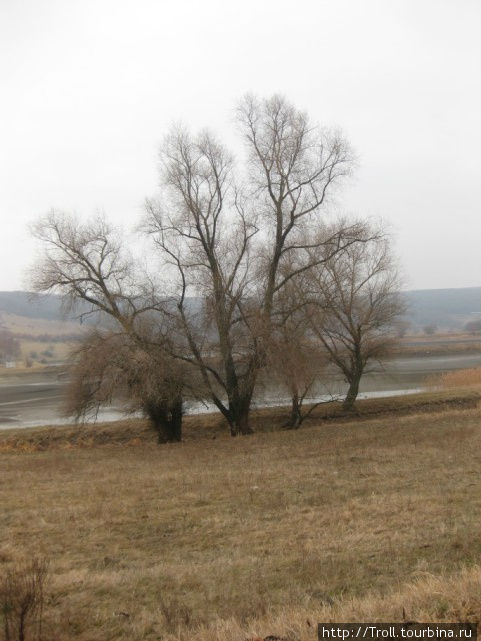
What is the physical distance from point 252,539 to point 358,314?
910 inches

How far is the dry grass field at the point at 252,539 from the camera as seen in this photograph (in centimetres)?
466

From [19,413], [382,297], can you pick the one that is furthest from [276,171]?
[19,413]

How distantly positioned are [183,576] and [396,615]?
2641 millimetres

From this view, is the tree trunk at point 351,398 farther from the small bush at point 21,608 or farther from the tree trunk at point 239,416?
the small bush at point 21,608

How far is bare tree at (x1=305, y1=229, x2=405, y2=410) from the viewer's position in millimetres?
28075

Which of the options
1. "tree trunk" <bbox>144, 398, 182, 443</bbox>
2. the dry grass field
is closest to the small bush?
the dry grass field

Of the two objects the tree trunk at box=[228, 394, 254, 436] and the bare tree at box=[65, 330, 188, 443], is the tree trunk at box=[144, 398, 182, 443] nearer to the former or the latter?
the bare tree at box=[65, 330, 188, 443]

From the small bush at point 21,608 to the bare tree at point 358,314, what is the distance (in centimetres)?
2323

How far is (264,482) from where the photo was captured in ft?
36.7

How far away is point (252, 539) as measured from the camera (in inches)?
293

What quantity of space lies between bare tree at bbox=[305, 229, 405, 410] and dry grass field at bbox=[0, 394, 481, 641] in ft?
43.1

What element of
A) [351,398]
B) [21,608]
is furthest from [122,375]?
[21,608]

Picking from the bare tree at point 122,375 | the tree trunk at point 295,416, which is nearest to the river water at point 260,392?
the tree trunk at point 295,416

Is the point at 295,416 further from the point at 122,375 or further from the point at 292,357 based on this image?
the point at 122,375
